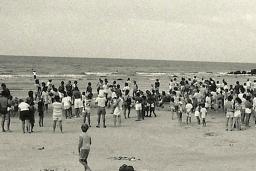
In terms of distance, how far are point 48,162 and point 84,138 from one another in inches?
106

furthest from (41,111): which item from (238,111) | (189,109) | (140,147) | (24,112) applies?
(238,111)

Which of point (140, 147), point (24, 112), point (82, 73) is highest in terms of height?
point (82, 73)

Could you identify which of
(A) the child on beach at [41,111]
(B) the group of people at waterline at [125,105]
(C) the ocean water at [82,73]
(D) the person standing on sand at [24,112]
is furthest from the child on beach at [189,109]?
(C) the ocean water at [82,73]

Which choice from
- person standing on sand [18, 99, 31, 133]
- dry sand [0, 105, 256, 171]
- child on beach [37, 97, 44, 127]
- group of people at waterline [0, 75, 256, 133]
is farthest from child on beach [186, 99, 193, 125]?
person standing on sand [18, 99, 31, 133]

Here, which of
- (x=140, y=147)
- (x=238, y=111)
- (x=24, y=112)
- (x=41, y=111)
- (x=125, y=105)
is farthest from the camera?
(x=125, y=105)

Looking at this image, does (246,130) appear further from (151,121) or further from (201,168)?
(201,168)

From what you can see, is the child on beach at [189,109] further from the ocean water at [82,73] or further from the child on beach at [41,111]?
the ocean water at [82,73]

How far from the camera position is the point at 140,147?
49.0 ft

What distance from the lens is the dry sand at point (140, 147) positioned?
1238cm

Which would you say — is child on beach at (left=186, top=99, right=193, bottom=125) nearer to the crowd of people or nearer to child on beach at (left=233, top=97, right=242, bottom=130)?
the crowd of people

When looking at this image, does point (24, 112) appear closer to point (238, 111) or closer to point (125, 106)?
point (125, 106)

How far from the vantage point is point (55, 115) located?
1756cm

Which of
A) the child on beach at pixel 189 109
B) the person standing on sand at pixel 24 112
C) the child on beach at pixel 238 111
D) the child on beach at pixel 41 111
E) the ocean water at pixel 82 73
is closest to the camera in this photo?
the person standing on sand at pixel 24 112

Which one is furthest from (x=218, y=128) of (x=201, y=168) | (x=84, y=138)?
(x=84, y=138)
